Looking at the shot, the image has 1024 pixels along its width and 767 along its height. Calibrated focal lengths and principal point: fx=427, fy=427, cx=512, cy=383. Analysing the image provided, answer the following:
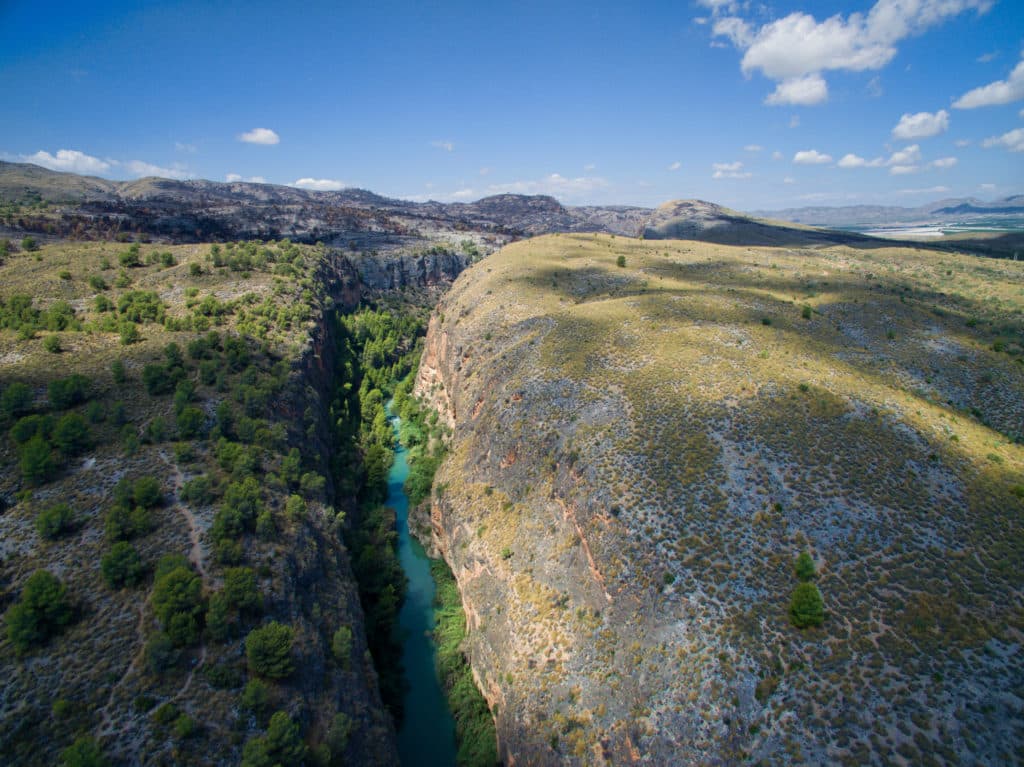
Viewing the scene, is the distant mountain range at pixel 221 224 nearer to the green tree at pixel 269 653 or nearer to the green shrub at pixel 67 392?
the green shrub at pixel 67 392

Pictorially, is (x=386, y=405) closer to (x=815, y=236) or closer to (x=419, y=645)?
(x=419, y=645)

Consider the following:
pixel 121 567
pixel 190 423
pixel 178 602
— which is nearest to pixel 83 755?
pixel 178 602

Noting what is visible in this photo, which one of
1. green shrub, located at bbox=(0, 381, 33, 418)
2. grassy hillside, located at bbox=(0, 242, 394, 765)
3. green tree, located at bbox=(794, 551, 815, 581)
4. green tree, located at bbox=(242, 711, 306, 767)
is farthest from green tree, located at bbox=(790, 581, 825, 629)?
green shrub, located at bbox=(0, 381, 33, 418)

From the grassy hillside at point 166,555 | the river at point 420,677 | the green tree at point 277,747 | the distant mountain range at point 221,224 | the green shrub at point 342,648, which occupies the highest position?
the distant mountain range at point 221,224

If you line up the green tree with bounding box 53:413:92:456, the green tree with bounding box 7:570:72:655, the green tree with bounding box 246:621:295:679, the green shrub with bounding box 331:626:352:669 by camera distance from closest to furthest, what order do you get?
1. the green tree with bounding box 7:570:72:655
2. the green tree with bounding box 246:621:295:679
3. the green shrub with bounding box 331:626:352:669
4. the green tree with bounding box 53:413:92:456

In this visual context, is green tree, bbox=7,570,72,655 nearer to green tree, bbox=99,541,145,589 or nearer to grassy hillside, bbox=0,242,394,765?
grassy hillside, bbox=0,242,394,765

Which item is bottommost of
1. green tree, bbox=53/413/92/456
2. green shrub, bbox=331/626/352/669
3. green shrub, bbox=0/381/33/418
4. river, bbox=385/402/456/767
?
river, bbox=385/402/456/767

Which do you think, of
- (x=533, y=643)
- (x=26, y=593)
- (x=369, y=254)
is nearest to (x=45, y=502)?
(x=26, y=593)

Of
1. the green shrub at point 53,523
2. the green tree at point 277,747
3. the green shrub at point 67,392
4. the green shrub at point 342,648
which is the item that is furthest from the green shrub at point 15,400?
the green tree at point 277,747

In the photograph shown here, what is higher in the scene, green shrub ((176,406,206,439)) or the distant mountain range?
the distant mountain range
